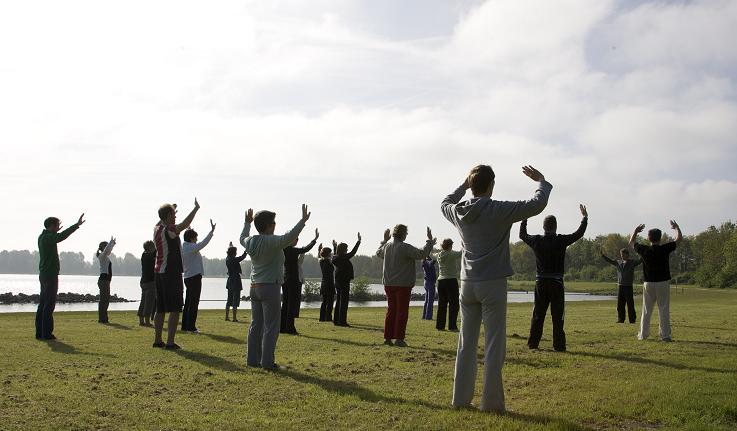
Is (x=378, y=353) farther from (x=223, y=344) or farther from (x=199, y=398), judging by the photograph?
(x=199, y=398)

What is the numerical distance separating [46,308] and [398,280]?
24.0 ft

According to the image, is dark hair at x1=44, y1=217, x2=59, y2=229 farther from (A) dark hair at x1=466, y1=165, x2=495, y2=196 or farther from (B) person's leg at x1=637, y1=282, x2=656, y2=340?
(B) person's leg at x1=637, y1=282, x2=656, y2=340

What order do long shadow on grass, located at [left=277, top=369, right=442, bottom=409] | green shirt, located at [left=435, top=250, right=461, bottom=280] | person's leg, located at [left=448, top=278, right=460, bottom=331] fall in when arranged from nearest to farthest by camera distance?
long shadow on grass, located at [left=277, top=369, right=442, bottom=409], person's leg, located at [left=448, top=278, right=460, bottom=331], green shirt, located at [left=435, top=250, right=461, bottom=280]

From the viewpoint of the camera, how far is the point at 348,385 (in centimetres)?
810

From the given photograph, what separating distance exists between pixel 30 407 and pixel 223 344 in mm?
5791

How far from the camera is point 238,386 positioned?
26.2 feet

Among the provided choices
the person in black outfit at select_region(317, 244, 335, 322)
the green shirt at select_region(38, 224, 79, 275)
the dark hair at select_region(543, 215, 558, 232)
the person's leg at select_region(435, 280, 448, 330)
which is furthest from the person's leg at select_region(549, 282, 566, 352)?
the green shirt at select_region(38, 224, 79, 275)

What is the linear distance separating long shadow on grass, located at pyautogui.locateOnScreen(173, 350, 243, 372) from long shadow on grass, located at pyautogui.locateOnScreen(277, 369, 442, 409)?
2.62 feet

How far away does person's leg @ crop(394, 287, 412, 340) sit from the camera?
12508 mm

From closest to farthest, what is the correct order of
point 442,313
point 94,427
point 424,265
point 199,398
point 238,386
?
point 94,427 < point 199,398 < point 238,386 < point 442,313 < point 424,265

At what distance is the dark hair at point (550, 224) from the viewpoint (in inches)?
475

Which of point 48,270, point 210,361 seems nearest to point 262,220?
point 210,361

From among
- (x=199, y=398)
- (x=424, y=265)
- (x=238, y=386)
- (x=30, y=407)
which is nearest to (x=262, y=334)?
(x=238, y=386)

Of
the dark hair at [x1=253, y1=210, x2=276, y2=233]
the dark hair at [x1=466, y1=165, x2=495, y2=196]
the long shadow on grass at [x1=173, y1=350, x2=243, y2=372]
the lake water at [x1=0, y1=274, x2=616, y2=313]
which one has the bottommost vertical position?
the lake water at [x1=0, y1=274, x2=616, y2=313]
